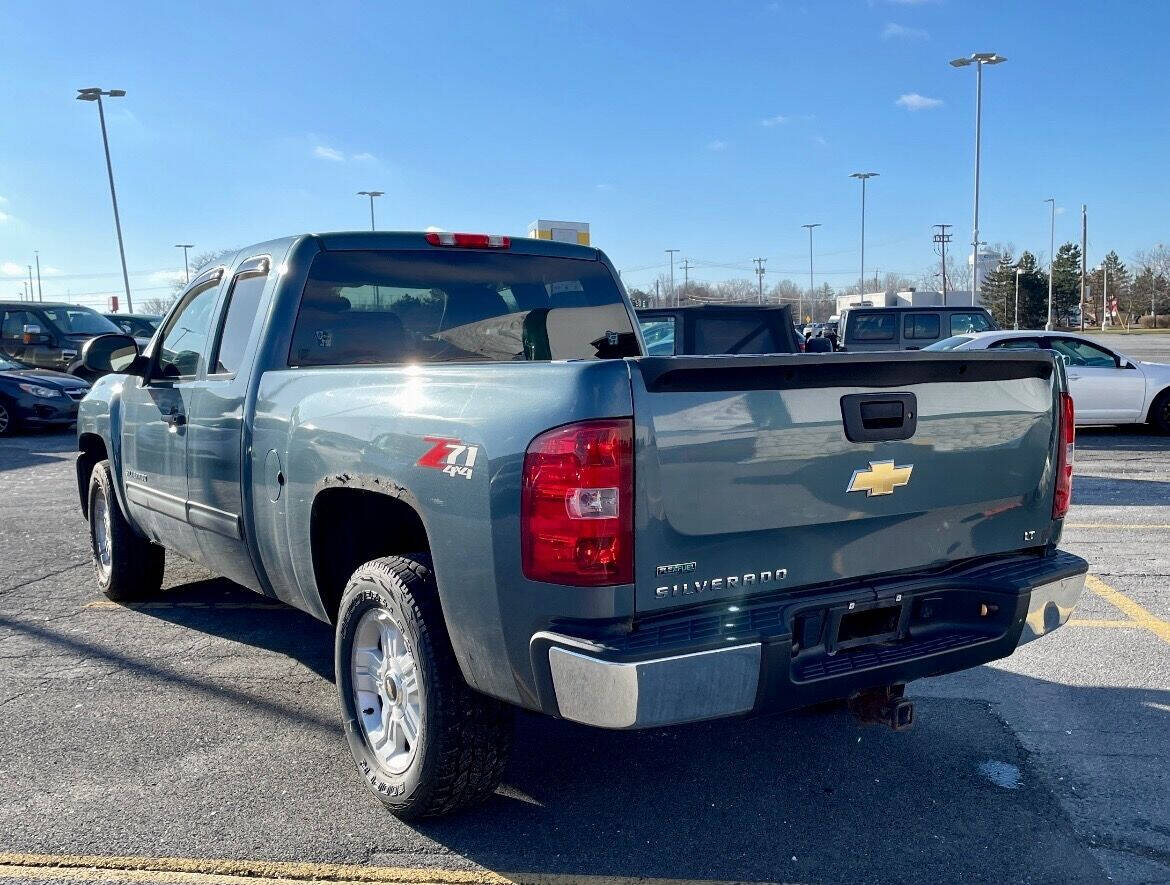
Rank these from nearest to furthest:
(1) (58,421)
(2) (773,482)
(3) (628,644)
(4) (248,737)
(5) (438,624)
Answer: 1. (3) (628,644)
2. (2) (773,482)
3. (5) (438,624)
4. (4) (248,737)
5. (1) (58,421)

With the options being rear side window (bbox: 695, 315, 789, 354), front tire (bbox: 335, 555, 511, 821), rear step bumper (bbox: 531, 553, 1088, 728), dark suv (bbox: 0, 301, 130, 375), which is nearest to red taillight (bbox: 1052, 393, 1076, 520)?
rear step bumper (bbox: 531, 553, 1088, 728)

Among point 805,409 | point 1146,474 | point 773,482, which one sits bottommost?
point 1146,474

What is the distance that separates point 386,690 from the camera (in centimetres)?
334

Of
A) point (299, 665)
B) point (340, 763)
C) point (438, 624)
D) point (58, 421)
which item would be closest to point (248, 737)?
point (340, 763)

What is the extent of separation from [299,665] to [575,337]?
6.62ft

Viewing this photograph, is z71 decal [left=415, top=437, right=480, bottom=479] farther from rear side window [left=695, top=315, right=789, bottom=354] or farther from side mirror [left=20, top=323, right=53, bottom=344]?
side mirror [left=20, top=323, right=53, bottom=344]

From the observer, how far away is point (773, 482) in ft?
9.14

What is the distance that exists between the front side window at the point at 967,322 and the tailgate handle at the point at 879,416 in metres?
17.5

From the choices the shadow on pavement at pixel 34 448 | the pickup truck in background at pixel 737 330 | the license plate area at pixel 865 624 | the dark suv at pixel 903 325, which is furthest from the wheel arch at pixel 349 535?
the dark suv at pixel 903 325

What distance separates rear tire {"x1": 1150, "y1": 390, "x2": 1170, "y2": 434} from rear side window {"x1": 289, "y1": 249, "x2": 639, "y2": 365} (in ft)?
35.9

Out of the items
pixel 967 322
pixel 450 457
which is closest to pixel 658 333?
pixel 967 322

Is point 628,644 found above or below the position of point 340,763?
above

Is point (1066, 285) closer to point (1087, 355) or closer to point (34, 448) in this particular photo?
point (1087, 355)

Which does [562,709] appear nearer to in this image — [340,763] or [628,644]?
[628,644]
